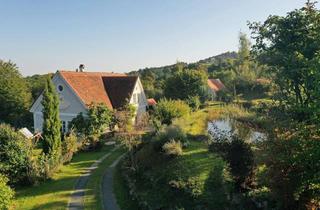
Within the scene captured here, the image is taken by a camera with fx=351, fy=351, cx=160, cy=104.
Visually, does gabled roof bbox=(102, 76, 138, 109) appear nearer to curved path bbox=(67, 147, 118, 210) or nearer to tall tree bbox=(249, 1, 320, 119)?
curved path bbox=(67, 147, 118, 210)

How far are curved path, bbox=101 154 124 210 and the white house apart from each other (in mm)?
13383

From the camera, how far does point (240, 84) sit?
199 feet

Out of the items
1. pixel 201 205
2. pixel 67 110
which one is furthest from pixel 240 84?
pixel 201 205

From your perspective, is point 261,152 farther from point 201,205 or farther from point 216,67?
point 216,67

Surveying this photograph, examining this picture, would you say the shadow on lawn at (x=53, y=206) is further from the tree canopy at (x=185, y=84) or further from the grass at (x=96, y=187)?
the tree canopy at (x=185, y=84)

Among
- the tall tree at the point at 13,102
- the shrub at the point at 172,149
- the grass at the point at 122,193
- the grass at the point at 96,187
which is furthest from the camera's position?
the tall tree at the point at 13,102

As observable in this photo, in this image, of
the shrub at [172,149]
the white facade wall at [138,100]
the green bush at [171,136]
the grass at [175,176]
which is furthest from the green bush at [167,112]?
the white facade wall at [138,100]

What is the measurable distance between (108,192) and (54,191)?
3.07 m

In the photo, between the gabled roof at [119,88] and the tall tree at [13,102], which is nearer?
the gabled roof at [119,88]

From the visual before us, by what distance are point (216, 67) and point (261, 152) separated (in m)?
92.1

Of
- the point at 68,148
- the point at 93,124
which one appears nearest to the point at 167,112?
the point at 93,124

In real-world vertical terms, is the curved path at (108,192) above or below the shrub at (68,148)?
below

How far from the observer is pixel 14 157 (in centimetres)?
1997

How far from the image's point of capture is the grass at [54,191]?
55.1ft
